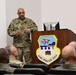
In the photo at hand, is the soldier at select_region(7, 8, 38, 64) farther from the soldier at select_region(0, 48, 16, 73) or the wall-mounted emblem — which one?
the soldier at select_region(0, 48, 16, 73)

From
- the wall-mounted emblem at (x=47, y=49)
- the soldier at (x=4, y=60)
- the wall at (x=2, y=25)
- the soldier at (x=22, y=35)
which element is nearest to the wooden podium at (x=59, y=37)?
the wall-mounted emblem at (x=47, y=49)

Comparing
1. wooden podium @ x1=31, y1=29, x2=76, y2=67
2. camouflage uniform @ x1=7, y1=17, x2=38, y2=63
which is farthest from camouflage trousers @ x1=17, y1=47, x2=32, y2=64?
wooden podium @ x1=31, y1=29, x2=76, y2=67

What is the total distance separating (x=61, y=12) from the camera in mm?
7211

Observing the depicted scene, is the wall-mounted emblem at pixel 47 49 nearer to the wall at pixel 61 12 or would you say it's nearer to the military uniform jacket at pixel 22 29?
the military uniform jacket at pixel 22 29

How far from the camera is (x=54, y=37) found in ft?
15.9

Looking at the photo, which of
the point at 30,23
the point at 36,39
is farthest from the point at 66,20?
the point at 36,39

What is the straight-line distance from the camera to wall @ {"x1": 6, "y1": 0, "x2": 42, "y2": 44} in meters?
6.52

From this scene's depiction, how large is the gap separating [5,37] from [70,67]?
3.92 m

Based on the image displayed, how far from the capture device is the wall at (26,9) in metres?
6.52

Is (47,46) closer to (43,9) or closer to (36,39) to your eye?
(36,39)

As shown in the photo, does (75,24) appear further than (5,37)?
Yes

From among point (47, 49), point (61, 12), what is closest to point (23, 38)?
point (47, 49)

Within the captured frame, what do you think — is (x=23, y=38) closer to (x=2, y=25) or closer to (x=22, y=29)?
(x=22, y=29)

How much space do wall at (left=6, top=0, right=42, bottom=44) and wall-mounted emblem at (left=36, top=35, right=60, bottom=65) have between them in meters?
1.72
